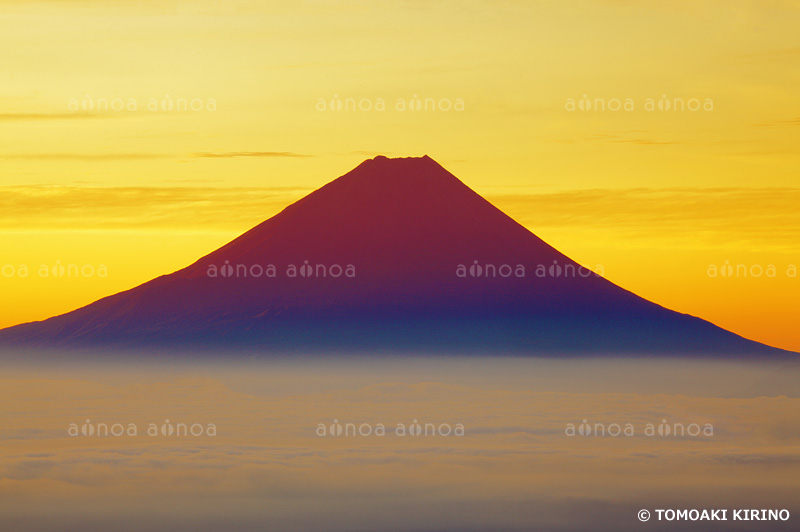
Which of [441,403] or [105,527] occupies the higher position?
[441,403]

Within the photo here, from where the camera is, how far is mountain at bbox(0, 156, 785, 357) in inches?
4995

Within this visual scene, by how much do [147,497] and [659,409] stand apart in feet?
258

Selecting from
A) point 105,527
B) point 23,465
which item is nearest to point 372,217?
point 23,465

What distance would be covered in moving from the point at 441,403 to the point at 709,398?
2497 cm

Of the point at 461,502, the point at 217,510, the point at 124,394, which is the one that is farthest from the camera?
the point at 124,394

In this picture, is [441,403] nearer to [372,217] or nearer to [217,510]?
[372,217]

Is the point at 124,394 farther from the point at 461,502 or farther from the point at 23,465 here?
the point at 461,502

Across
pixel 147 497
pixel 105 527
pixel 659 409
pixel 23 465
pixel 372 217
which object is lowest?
pixel 105 527

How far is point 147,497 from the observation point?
185 ft

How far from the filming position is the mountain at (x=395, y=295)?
12688 centimetres

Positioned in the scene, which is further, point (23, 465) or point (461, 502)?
point (23, 465)

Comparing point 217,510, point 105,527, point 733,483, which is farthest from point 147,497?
point 733,483

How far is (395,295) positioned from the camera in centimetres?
12912

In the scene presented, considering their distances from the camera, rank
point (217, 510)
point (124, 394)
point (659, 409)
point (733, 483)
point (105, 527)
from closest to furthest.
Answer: point (105, 527) → point (217, 510) → point (733, 483) → point (659, 409) → point (124, 394)
